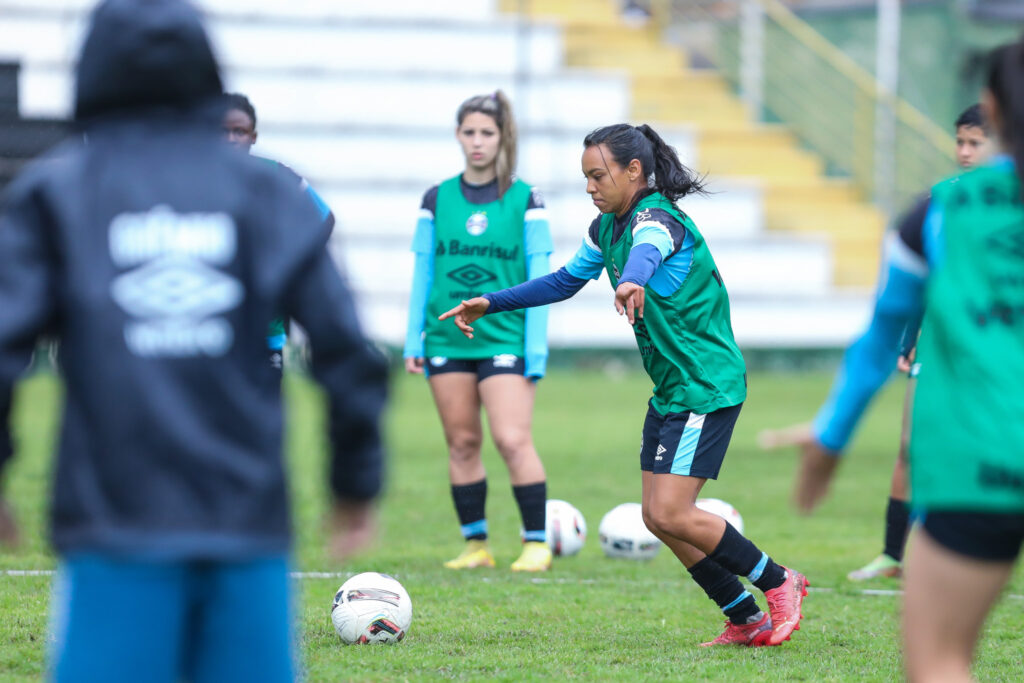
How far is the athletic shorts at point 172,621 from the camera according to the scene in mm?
2529

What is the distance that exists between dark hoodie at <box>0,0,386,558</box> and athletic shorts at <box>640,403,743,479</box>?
284cm

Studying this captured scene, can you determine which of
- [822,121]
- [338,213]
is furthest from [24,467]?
[822,121]

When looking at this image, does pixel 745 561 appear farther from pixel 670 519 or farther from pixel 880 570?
pixel 880 570

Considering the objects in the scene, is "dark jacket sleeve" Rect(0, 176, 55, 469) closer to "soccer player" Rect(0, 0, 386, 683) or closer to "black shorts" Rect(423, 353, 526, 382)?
"soccer player" Rect(0, 0, 386, 683)

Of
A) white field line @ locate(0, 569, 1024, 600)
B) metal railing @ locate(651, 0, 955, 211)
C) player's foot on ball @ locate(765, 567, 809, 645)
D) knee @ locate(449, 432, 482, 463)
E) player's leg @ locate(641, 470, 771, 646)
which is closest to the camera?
player's leg @ locate(641, 470, 771, 646)

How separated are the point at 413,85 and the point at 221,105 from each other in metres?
21.3

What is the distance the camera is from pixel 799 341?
23156 millimetres

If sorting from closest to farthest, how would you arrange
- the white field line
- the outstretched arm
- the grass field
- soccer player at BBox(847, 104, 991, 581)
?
the grass field → the outstretched arm → the white field line → soccer player at BBox(847, 104, 991, 581)

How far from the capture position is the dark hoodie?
257 cm

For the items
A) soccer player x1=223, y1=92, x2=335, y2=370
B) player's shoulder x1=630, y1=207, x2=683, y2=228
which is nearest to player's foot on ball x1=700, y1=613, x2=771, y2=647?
player's shoulder x1=630, y1=207, x2=683, y2=228

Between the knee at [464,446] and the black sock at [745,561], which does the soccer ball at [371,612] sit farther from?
the knee at [464,446]

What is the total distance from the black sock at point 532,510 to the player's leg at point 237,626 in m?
5.04

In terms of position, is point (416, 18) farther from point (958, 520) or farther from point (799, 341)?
point (958, 520)

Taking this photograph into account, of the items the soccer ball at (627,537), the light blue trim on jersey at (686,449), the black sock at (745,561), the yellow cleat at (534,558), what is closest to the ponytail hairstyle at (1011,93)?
the light blue trim on jersey at (686,449)
